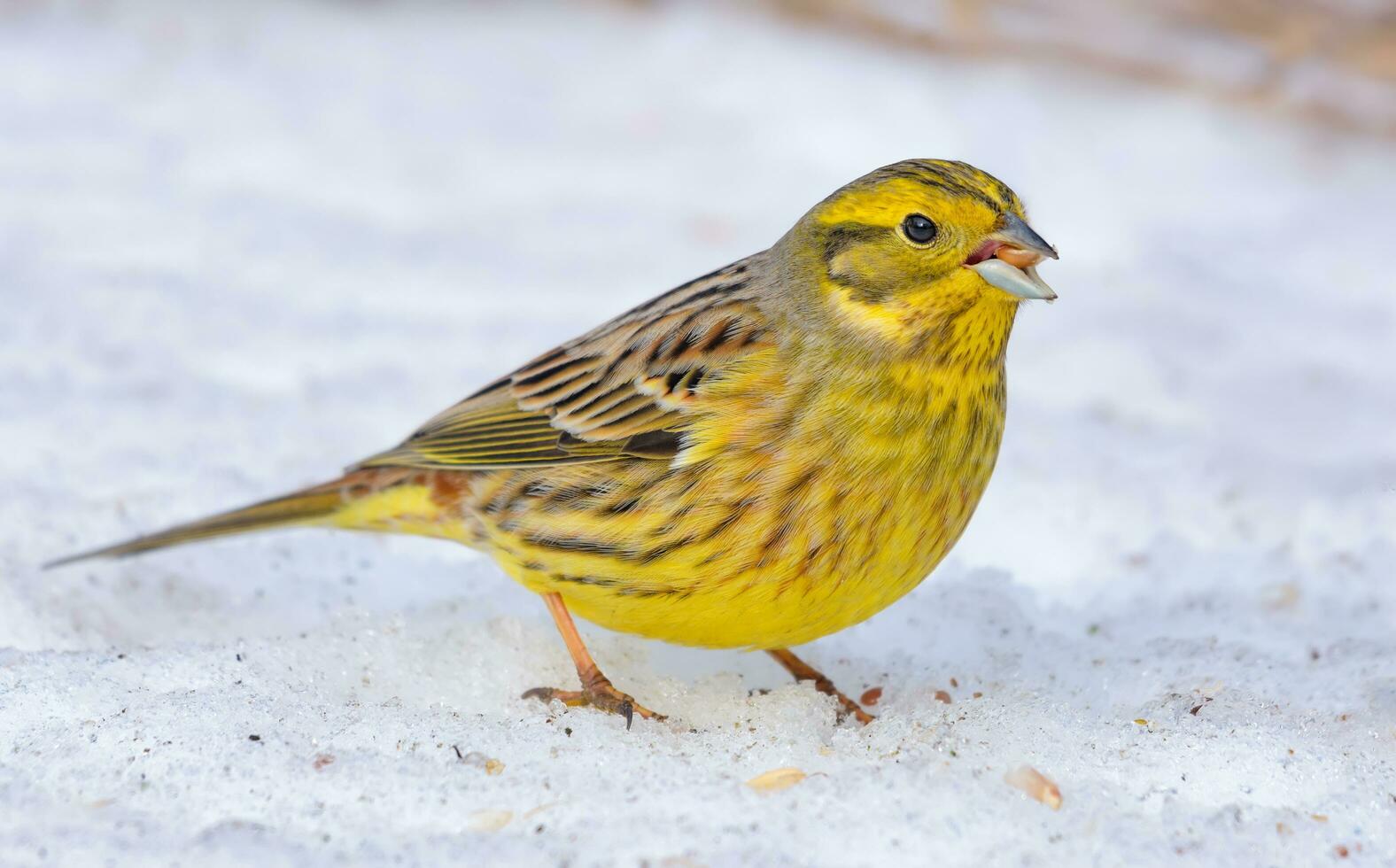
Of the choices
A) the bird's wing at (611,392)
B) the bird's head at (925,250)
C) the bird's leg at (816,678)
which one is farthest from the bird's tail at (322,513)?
the bird's head at (925,250)

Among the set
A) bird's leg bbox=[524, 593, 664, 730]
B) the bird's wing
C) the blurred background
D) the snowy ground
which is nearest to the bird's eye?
the bird's wing

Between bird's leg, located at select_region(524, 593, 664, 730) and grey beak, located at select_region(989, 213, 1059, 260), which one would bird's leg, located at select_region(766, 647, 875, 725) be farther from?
grey beak, located at select_region(989, 213, 1059, 260)

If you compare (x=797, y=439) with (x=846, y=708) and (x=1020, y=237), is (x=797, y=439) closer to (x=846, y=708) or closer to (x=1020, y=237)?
(x=1020, y=237)

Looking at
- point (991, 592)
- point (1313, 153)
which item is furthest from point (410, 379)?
point (1313, 153)

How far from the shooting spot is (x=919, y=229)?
11.5ft

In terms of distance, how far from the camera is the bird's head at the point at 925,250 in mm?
3469

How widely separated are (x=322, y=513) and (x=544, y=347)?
222cm

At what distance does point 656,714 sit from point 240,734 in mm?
1051

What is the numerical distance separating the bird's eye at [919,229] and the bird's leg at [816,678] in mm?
1173

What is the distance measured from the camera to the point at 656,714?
391cm

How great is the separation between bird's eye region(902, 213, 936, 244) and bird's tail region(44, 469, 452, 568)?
65.8 inches

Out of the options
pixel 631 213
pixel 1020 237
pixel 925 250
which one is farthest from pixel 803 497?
pixel 631 213

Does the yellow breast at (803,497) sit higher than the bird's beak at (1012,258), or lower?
lower

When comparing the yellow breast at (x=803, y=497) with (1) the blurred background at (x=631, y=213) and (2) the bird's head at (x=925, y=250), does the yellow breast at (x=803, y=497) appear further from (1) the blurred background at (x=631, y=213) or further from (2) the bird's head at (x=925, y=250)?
(1) the blurred background at (x=631, y=213)
